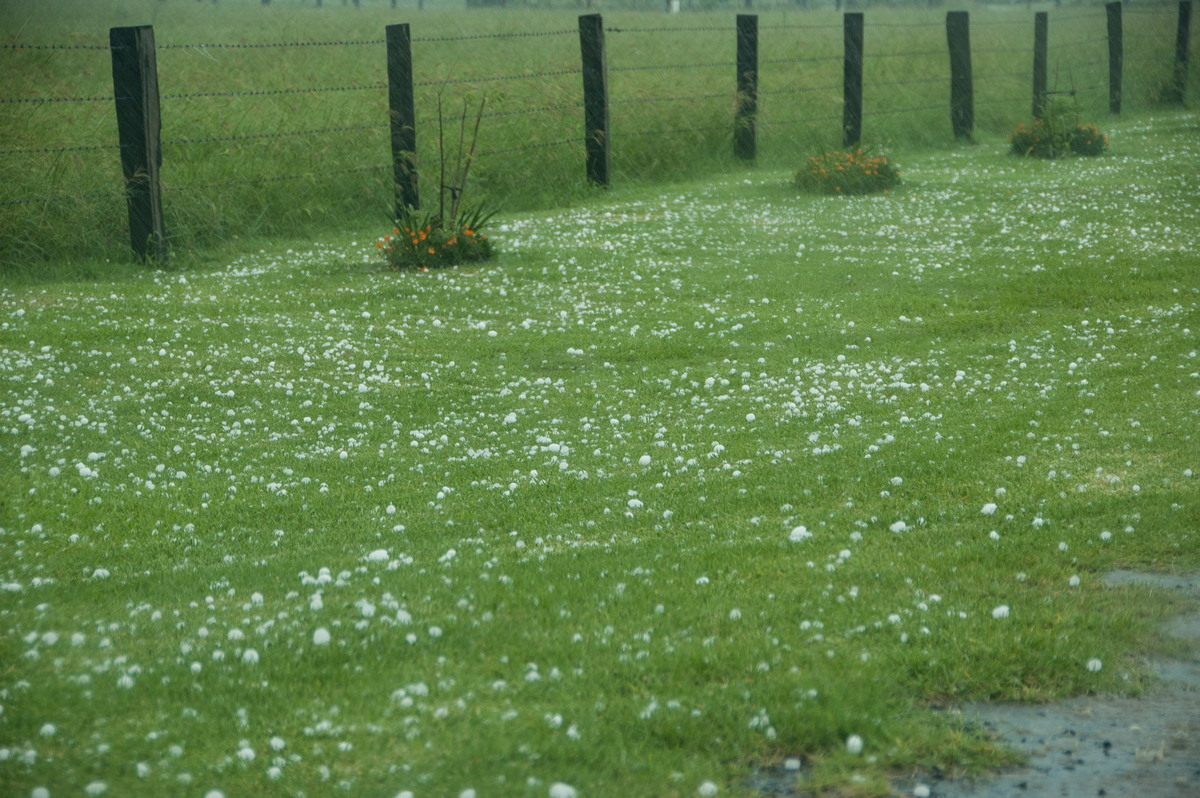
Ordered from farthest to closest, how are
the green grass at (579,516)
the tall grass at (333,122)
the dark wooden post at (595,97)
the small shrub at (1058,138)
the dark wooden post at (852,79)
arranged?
the dark wooden post at (852,79), the small shrub at (1058,138), the dark wooden post at (595,97), the tall grass at (333,122), the green grass at (579,516)

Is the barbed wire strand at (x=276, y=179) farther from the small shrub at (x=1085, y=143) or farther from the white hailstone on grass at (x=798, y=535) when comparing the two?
the small shrub at (x=1085, y=143)

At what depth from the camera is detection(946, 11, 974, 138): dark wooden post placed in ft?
74.4

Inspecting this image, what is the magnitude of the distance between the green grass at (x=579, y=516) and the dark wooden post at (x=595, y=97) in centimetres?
583

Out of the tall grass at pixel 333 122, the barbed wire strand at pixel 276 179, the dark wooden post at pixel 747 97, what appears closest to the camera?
the tall grass at pixel 333 122

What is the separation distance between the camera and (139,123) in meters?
12.7

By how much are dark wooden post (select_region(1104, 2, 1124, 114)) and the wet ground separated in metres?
26.6

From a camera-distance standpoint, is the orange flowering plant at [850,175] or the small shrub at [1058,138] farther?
the small shrub at [1058,138]

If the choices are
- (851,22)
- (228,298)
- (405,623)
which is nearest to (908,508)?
(405,623)

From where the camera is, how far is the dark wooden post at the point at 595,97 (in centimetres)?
1730

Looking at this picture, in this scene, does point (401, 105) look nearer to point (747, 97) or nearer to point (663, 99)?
point (663, 99)

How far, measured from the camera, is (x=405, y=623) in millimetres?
4578

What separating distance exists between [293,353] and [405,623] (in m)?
5.32

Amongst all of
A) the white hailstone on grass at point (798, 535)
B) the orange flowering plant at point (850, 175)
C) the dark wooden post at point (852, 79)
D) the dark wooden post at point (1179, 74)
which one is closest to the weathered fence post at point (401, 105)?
the orange flowering plant at point (850, 175)

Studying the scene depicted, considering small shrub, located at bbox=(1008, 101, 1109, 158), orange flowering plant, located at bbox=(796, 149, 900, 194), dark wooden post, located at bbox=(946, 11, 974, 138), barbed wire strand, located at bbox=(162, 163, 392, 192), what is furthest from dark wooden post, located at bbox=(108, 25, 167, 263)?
dark wooden post, located at bbox=(946, 11, 974, 138)
